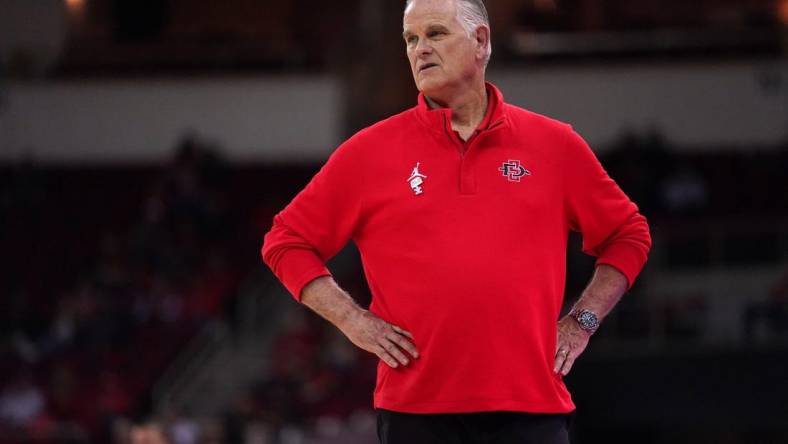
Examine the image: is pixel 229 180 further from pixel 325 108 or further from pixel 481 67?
pixel 481 67

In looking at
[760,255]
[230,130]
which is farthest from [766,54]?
[230,130]

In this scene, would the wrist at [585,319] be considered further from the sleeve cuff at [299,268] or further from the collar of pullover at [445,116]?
the sleeve cuff at [299,268]

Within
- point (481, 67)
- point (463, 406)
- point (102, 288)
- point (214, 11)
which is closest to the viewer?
point (463, 406)

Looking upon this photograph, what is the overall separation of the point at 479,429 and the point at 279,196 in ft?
48.4

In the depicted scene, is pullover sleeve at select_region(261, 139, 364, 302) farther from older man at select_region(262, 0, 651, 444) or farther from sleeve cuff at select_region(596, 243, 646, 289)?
sleeve cuff at select_region(596, 243, 646, 289)

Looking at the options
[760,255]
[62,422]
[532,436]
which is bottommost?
[62,422]

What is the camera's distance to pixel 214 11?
19859mm

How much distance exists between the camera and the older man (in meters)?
3.07

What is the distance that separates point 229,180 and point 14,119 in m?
2.88

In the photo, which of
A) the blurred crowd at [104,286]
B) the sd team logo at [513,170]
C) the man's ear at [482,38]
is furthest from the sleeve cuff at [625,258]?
the blurred crowd at [104,286]

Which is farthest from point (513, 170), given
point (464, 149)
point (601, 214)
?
point (601, 214)

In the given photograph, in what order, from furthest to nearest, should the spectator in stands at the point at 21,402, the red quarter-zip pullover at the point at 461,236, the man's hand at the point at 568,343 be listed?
the spectator in stands at the point at 21,402 < the man's hand at the point at 568,343 < the red quarter-zip pullover at the point at 461,236

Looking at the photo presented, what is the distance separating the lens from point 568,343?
10.6 feet

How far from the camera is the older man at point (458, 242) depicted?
3074 millimetres
